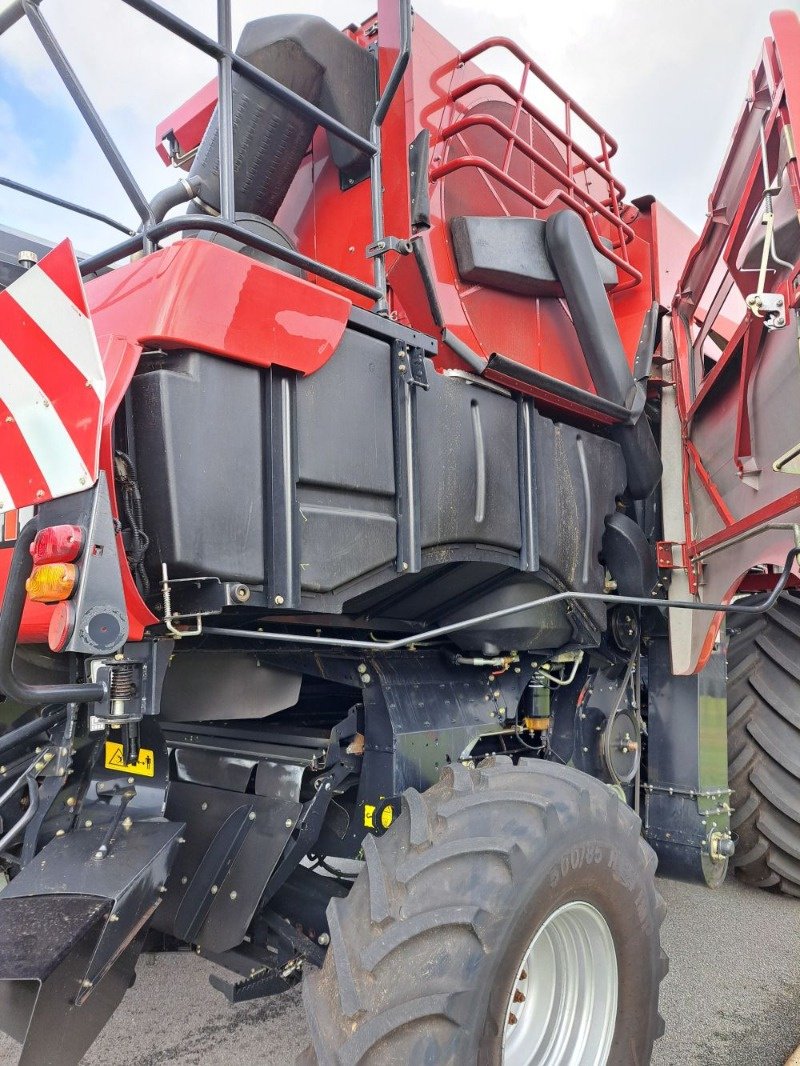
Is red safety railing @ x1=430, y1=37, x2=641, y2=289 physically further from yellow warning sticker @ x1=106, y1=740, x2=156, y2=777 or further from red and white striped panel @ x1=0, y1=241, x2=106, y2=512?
yellow warning sticker @ x1=106, y1=740, x2=156, y2=777

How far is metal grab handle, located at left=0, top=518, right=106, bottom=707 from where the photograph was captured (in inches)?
61.6

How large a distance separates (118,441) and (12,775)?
129 cm

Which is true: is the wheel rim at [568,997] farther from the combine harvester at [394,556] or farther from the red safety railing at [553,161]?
the red safety railing at [553,161]

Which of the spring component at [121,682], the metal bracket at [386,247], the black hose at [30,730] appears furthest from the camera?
the metal bracket at [386,247]

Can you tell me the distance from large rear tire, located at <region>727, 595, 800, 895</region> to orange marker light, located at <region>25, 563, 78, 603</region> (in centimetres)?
304

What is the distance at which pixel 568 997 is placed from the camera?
7.34ft

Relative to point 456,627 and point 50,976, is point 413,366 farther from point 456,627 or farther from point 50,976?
point 50,976

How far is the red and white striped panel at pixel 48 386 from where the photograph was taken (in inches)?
65.7

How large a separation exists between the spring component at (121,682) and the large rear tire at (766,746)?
9.34 ft

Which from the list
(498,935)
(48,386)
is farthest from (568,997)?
(48,386)

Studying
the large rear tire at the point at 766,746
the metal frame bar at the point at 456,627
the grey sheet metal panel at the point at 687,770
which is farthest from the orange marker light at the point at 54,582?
the large rear tire at the point at 766,746

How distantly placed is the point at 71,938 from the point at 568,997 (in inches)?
51.7

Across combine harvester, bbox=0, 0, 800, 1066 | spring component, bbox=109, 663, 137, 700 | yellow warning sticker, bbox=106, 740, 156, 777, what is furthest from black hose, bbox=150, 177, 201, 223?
yellow warning sticker, bbox=106, 740, 156, 777

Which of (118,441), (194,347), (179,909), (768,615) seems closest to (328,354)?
(194,347)
